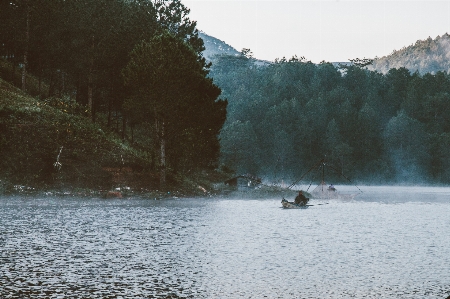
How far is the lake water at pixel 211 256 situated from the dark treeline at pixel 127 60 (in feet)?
82.8

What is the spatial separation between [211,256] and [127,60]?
6030cm

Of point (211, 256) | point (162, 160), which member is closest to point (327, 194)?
point (162, 160)

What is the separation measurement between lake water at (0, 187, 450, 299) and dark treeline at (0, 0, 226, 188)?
25.2m

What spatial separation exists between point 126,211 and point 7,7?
4256 cm

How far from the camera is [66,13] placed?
85688 mm

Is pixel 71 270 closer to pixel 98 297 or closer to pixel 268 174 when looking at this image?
pixel 98 297

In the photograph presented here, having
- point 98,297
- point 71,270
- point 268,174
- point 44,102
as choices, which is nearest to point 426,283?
point 98,297

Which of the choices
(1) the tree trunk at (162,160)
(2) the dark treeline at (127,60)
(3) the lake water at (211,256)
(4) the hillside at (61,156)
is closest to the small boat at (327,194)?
(2) the dark treeline at (127,60)

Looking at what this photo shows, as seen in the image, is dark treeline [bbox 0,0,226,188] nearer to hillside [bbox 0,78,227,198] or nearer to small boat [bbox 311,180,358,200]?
hillside [bbox 0,78,227,198]

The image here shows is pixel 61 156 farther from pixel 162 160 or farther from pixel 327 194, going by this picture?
pixel 327 194

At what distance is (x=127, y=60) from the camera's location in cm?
8638

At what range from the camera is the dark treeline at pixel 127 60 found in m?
76.5

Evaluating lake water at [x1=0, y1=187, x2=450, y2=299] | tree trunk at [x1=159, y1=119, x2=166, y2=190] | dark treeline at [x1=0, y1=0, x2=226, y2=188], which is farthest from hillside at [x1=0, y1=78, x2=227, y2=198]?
lake water at [x1=0, y1=187, x2=450, y2=299]

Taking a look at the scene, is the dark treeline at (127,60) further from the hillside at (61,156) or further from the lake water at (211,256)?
the lake water at (211,256)
